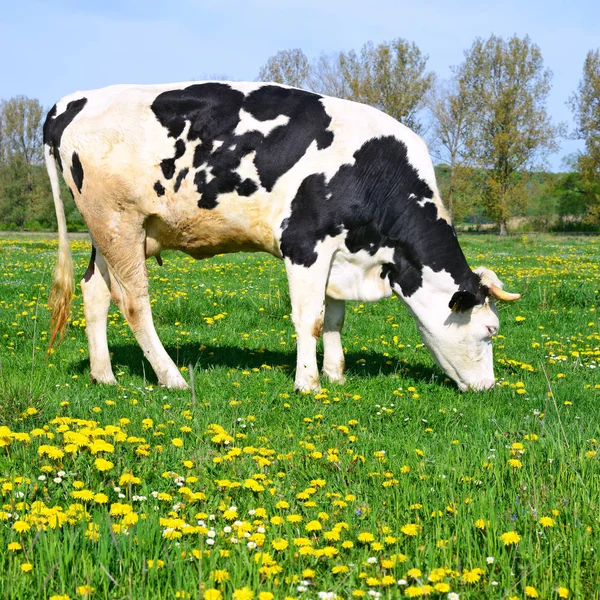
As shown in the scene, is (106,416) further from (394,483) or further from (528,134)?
(528,134)

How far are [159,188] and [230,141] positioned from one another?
31.3 inches

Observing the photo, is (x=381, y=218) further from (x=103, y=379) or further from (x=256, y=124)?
(x=103, y=379)

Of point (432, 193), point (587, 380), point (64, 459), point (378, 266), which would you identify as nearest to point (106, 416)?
point (64, 459)

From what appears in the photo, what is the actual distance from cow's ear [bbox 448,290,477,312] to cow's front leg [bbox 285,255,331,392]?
3.96ft

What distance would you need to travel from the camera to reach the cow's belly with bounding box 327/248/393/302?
6930 mm

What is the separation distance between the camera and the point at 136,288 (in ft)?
22.8

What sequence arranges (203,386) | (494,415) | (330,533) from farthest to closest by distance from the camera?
(203,386) < (494,415) < (330,533)

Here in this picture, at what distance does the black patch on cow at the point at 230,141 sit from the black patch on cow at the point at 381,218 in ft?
1.16

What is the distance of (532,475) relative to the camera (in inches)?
155

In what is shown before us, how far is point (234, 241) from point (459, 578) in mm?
4583

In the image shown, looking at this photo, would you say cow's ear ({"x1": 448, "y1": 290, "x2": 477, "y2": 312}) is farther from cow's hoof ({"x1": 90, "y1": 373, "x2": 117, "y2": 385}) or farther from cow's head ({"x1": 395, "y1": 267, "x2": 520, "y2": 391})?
cow's hoof ({"x1": 90, "y1": 373, "x2": 117, "y2": 385})

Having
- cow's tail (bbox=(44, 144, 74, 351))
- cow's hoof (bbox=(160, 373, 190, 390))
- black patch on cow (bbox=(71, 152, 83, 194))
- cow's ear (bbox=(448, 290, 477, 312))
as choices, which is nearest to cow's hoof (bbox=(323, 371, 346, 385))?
cow's ear (bbox=(448, 290, 477, 312))

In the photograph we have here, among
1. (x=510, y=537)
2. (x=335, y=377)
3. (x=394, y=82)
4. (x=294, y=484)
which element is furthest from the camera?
(x=394, y=82)

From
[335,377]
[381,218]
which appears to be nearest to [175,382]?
[335,377]
